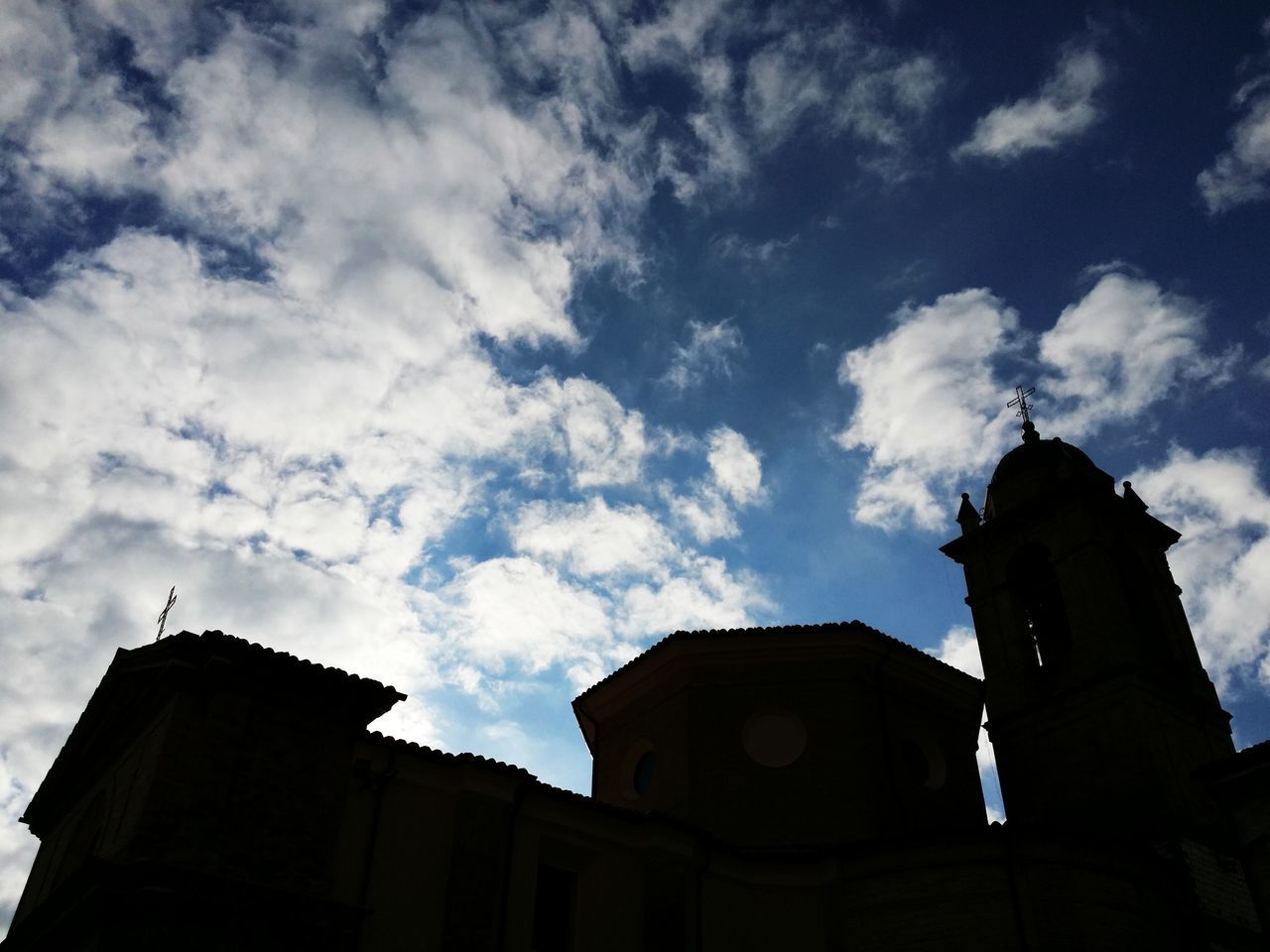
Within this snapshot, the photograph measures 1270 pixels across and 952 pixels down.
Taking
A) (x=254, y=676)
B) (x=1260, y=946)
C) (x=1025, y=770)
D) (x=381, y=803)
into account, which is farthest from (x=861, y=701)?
(x=254, y=676)

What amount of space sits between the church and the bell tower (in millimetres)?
50

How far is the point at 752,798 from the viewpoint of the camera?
53.9 ft

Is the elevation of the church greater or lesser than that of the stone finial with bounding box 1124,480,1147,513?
lesser

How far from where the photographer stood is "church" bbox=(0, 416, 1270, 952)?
449 inches

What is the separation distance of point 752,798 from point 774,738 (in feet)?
3.62

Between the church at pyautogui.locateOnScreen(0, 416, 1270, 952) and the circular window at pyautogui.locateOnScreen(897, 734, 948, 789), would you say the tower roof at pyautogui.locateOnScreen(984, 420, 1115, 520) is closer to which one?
the church at pyautogui.locateOnScreen(0, 416, 1270, 952)

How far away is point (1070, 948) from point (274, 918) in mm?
9774

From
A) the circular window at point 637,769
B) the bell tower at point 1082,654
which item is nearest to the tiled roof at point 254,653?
the circular window at point 637,769

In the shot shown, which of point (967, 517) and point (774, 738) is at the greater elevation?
point (967, 517)

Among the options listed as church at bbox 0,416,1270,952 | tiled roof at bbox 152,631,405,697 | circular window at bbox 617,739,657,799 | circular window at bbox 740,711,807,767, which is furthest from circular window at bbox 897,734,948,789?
tiled roof at bbox 152,631,405,697

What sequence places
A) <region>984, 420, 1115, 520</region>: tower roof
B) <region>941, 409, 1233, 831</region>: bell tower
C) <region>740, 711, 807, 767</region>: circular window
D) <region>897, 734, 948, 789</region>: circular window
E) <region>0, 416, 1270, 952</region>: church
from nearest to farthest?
<region>0, 416, 1270, 952</region>: church
<region>941, 409, 1233, 831</region>: bell tower
<region>740, 711, 807, 767</region>: circular window
<region>897, 734, 948, 789</region>: circular window
<region>984, 420, 1115, 520</region>: tower roof

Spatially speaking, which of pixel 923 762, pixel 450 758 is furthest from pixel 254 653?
pixel 923 762

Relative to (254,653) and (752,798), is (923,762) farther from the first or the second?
(254,653)

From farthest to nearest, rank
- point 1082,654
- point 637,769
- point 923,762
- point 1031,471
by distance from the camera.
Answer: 1. point 1031,471
2. point 637,769
3. point 923,762
4. point 1082,654
